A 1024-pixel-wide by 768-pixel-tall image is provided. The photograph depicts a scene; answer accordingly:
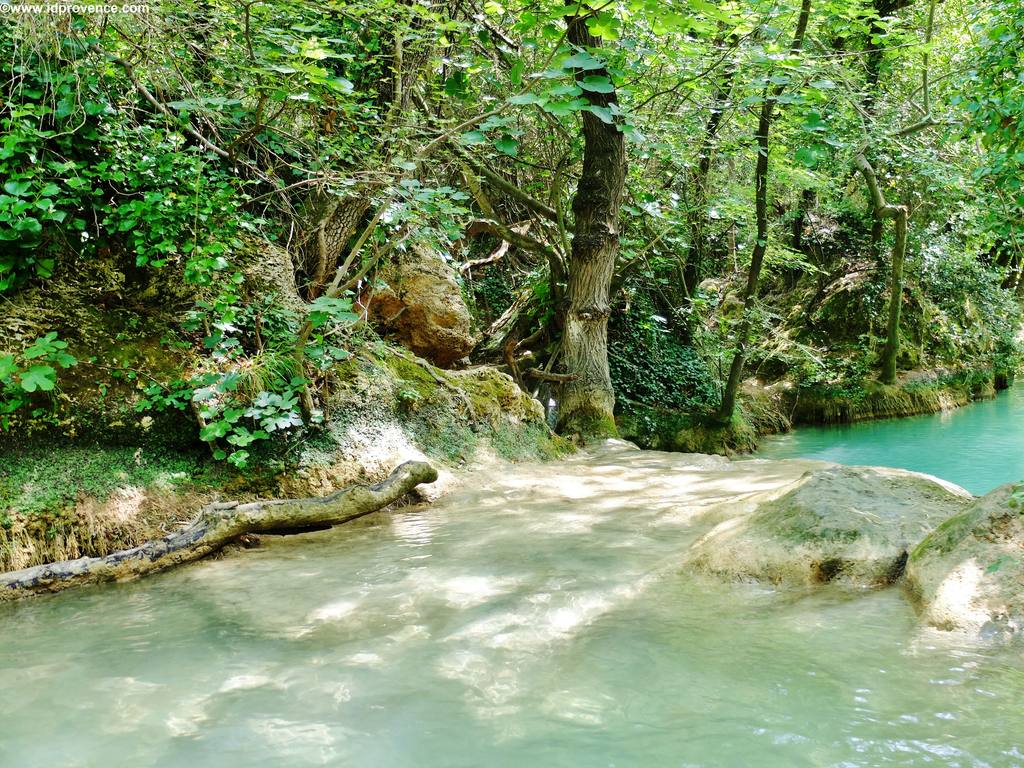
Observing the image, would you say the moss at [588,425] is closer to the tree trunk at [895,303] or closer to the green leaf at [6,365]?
the green leaf at [6,365]

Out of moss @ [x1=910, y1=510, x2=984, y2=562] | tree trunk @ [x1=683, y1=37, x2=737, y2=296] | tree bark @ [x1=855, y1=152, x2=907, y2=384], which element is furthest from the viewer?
tree bark @ [x1=855, y1=152, x2=907, y2=384]

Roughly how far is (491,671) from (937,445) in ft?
38.2

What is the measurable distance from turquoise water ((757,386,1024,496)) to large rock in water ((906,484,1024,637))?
22.6ft

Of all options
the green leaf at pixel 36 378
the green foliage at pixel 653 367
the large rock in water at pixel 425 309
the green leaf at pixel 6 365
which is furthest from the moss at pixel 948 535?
the green foliage at pixel 653 367

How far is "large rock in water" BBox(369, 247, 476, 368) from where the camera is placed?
8336 millimetres

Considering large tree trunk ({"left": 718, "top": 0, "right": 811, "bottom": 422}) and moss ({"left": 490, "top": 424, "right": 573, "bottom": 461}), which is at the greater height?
large tree trunk ({"left": 718, "top": 0, "right": 811, "bottom": 422})

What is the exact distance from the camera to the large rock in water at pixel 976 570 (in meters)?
2.82

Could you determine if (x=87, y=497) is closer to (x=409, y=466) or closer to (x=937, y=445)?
(x=409, y=466)

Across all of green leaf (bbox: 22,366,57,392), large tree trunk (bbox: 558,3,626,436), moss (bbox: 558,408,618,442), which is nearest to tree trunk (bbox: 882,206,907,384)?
large tree trunk (bbox: 558,3,626,436)

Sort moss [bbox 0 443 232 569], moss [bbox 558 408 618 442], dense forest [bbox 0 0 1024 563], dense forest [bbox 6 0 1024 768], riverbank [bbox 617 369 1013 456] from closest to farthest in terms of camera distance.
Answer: dense forest [bbox 6 0 1024 768]
moss [bbox 0 443 232 569]
dense forest [bbox 0 0 1024 563]
moss [bbox 558 408 618 442]
riverbank [bbox 617 369 1013 456]

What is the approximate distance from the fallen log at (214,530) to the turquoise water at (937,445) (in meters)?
7.67

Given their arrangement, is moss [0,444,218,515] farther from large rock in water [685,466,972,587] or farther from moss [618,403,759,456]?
moss [618,403,759,456]

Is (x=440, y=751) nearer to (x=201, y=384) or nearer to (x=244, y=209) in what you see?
(x=201, y=384)

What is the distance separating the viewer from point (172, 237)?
5051mm
